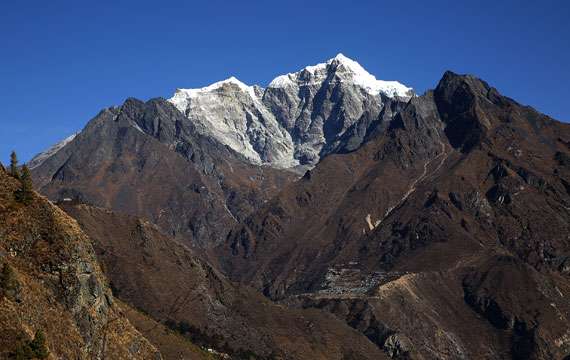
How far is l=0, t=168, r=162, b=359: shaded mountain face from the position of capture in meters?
115

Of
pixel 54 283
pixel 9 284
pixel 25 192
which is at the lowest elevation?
pixel 9 284

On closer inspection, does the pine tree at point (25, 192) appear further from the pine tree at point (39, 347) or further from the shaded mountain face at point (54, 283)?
the pine tree at point (39, 347)

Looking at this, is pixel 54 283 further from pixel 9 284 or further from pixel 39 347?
pixel 39 347

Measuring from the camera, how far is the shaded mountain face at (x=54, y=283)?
115013 mm

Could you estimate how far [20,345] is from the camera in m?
106

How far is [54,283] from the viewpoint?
124 meters

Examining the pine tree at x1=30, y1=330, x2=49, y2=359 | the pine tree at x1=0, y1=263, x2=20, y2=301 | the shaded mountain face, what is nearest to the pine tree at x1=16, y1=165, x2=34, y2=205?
the shaded mountain face

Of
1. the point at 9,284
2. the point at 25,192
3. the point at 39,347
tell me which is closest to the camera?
the point at 39,347

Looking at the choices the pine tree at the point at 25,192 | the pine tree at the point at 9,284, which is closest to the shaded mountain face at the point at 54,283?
the pine tree at the point at 9,284

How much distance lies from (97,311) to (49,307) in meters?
11.6

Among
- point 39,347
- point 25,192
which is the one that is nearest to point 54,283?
point 25,192

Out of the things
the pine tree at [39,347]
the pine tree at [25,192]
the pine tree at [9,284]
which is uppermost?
the pine tree at [25,192]

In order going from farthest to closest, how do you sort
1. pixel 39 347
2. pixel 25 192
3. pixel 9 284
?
pixel 25 192
pixel 9 284
pixel 39 347

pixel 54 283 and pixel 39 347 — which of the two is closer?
pixel 39 347
